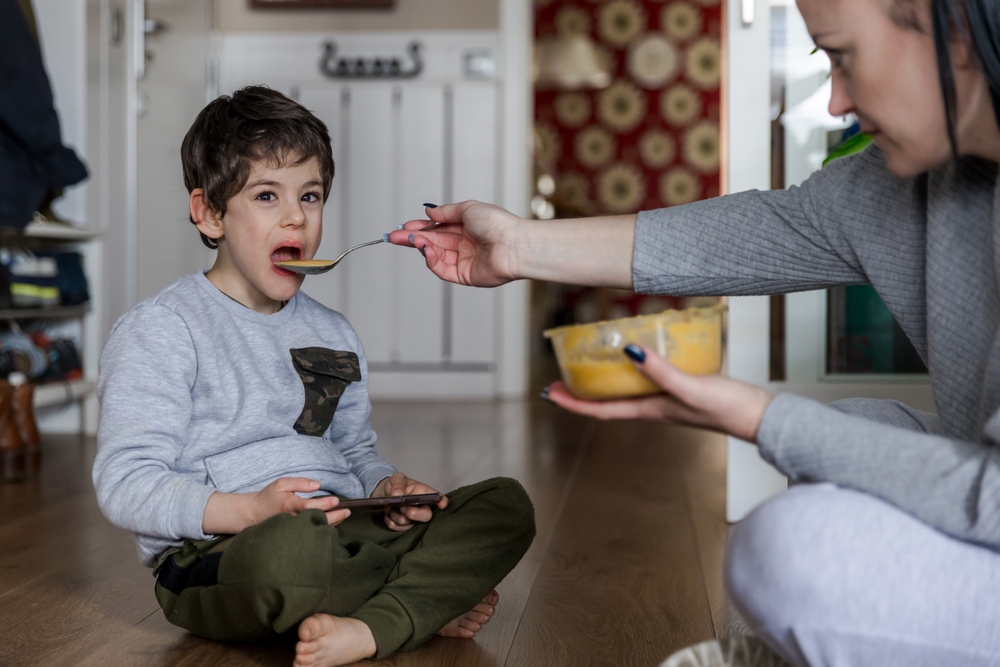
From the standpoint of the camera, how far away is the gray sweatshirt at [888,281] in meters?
0.74

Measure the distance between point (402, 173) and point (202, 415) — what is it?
3.01 meters

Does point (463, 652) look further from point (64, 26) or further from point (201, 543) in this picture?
point (64, 26)

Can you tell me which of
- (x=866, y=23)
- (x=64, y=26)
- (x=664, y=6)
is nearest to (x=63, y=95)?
(x=64, y=26)

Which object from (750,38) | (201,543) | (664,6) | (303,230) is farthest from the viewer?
(664,6)

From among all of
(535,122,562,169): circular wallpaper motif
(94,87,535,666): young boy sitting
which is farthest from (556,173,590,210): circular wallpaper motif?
(94,87,535,666): young boy sitting

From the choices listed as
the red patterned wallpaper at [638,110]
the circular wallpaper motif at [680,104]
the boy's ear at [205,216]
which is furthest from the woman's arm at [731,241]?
the circular wallpaper motif at [680,104]

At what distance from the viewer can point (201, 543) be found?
1143 millimetres

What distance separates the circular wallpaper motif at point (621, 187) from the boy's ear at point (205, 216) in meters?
4.95

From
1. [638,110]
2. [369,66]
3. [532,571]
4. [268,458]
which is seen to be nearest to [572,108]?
[638,110]

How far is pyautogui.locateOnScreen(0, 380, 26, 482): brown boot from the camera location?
229cm

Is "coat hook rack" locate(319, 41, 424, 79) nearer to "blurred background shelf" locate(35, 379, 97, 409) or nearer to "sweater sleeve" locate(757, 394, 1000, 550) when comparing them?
"blurred background shelf" locate(35, 379, 97, 409)

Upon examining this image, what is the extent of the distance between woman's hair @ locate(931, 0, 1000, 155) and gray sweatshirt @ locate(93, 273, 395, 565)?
2.65ft

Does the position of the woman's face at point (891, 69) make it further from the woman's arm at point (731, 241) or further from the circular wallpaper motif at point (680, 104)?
the circular wallpaper motif at point (680, 104)

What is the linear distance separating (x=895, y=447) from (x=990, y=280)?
0.70 ft
